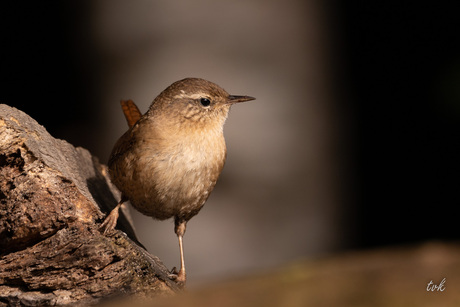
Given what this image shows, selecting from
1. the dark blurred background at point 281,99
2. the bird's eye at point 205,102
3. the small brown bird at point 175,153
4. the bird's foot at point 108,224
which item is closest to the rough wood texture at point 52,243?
the bird's foot at point 108,224

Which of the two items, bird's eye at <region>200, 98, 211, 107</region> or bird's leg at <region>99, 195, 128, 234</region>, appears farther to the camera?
bird's eye at <region>200, 98, 211, 107</region>

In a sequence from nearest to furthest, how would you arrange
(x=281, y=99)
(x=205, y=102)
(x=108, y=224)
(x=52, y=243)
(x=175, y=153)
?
1. (x=52, y=243)
2. (x=108, y=224)
3. (x=175, y=153)
4. (x=205, y=102)
5. (x=281, y=99)

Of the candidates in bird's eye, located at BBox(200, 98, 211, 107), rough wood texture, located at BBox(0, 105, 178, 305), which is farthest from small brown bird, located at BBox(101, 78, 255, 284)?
rough wood texture, located at BBox(0, 105, 178, 305)

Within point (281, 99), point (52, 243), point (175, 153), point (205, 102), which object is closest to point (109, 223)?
point (52, 243)

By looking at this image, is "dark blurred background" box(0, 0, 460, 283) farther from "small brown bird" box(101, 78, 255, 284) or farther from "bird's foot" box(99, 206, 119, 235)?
"bird's foot" box(99, 206, 119, 235)

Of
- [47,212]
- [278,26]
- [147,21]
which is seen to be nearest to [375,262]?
[47,212]

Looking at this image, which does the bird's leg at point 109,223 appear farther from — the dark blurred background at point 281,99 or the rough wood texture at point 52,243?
the dark blurred background at point 281,99

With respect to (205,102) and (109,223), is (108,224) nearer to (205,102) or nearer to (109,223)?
(109,223)
